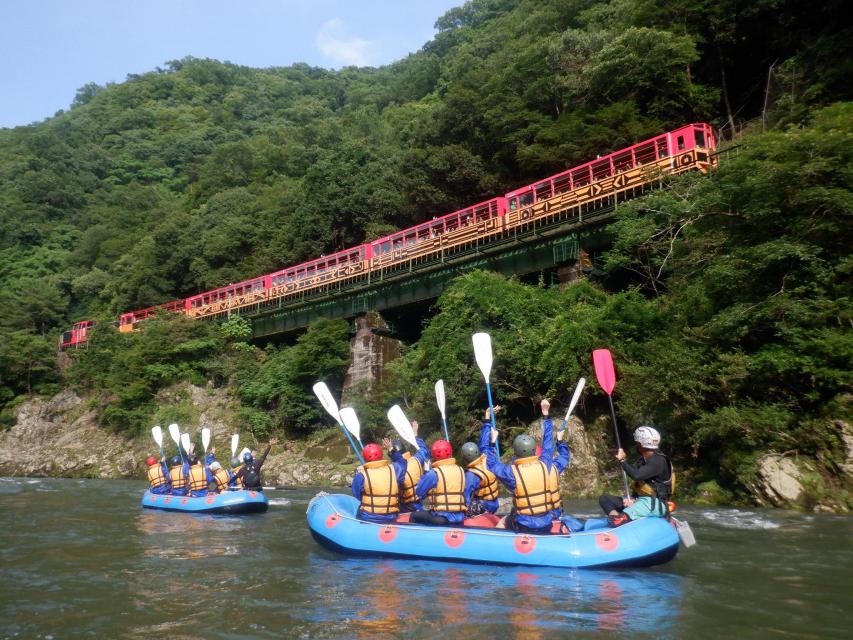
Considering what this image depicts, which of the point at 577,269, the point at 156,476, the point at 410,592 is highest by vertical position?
the point at 577,269

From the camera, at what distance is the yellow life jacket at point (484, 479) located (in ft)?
25.5

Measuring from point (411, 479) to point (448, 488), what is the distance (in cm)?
96

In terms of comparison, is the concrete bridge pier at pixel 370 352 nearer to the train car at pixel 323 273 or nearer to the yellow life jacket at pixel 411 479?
the train car at pixel 323 273

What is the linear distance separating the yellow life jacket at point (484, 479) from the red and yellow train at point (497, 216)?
503 inches

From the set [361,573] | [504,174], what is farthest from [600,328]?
[504,174]

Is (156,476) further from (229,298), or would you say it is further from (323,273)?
(229,298)

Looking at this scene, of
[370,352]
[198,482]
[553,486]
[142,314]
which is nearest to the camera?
[553,486]

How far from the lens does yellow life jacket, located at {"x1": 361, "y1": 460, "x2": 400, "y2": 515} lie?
791 cm

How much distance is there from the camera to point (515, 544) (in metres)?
6.79

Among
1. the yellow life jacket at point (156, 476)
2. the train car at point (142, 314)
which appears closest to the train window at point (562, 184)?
the yellow life jacket at point (156, 476)

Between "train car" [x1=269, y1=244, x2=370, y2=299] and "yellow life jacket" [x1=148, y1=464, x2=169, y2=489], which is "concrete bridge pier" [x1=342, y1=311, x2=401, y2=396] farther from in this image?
"yellow life jacket" [x1=148, y1=464, x2=169, y2=489]

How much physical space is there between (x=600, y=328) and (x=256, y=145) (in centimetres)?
5746

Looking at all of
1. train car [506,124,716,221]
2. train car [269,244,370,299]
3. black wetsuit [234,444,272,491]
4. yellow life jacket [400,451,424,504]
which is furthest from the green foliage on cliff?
train car [269,244,370,299]

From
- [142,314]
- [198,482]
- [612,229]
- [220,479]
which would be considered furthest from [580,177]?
[142,314]
